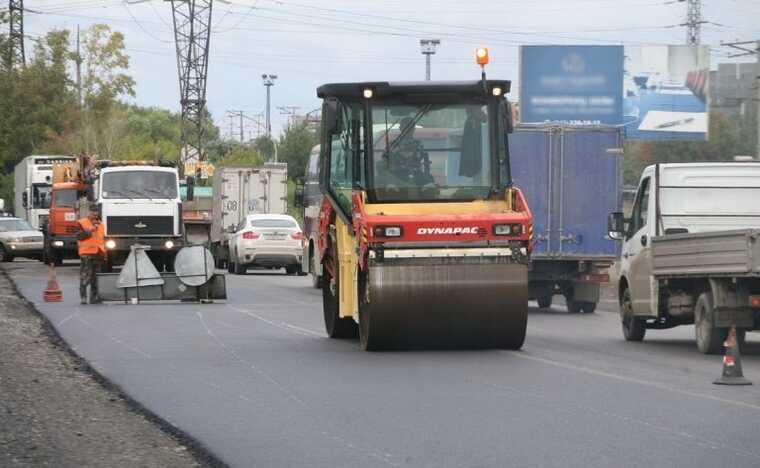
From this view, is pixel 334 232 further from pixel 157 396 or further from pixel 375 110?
pixel 157 396

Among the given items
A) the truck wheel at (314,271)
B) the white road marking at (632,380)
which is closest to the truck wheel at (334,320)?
the white road marking at (632,380)

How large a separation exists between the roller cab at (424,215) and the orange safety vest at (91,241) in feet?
29.0

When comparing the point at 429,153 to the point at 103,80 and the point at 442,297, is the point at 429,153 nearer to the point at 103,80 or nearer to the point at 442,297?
the point at 442,297

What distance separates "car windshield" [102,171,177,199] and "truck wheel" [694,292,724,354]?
74.3 feet

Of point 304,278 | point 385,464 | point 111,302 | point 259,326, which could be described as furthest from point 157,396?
point 304,278

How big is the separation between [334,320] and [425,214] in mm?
2769

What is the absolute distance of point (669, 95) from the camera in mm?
66500

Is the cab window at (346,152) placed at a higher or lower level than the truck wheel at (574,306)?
higher

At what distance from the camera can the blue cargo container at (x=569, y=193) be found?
27.6 metres

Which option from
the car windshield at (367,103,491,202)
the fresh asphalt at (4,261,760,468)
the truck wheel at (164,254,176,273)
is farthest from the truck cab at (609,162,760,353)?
the truck wheel at (164,254,176,273)

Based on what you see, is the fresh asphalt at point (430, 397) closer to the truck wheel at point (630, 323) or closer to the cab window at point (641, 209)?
the truck wheel at point (630, 323)

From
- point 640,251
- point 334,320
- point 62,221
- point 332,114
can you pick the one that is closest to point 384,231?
point 332,114

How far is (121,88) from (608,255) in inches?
3029

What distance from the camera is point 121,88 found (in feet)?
333
